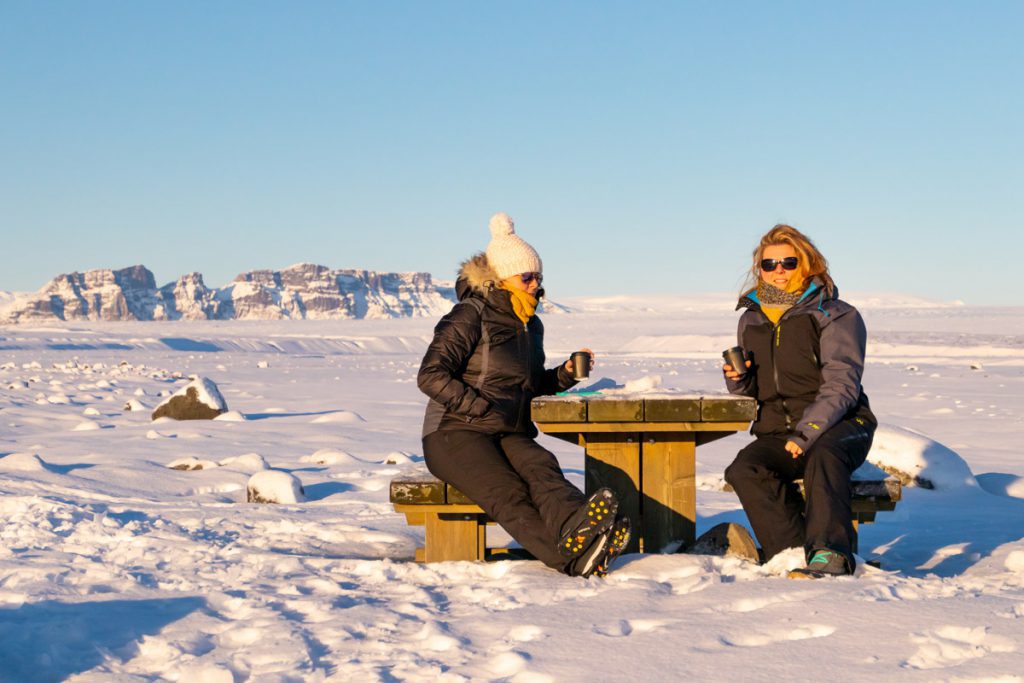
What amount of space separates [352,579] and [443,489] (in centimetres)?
57

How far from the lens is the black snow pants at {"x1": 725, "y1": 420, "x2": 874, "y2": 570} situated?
13.5 ft

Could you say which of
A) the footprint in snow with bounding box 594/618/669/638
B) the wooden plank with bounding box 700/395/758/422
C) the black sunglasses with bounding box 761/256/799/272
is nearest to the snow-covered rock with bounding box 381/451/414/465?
the wooden plank with bounding box 700/395/758/422

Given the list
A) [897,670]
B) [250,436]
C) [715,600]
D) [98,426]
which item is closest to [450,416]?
[715,600]

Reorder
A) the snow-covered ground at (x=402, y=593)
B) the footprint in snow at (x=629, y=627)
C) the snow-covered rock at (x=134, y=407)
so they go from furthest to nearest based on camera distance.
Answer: the snow-covered rock at (x=134, y=407), the footprint in snow at (x=629, y=627), the snow-covered ground at (x=402, y=593)

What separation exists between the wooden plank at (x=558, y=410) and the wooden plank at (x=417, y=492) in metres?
0.55

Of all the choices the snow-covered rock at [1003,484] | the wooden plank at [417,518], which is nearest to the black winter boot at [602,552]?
the wooden plank at [417,518]

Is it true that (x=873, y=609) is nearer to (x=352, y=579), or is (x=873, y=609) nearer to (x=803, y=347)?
(x=803, y=347)

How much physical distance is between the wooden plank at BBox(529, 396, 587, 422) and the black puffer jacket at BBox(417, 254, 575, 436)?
27cm

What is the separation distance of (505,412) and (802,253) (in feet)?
5.06

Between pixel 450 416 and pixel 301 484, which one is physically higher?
pixel 450 416

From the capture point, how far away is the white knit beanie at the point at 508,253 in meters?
4.82

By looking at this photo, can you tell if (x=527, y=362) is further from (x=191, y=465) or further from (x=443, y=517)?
(x=191, y=465)

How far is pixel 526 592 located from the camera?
12.8 feet

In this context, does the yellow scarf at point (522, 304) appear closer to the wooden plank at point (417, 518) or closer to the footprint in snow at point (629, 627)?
the wooden plank at point (417, 518)
